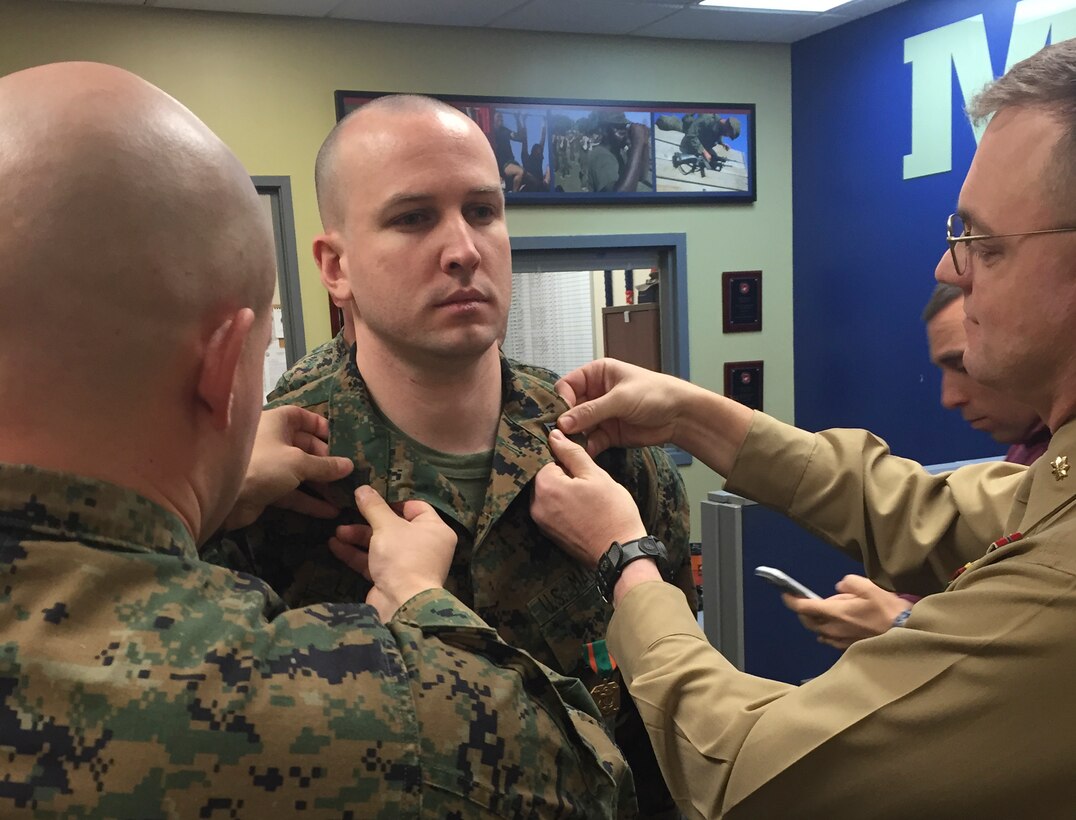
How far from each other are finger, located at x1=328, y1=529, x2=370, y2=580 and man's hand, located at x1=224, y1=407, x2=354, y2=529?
0.05 m

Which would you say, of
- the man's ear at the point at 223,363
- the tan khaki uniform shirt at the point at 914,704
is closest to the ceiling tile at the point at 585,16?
the tan khaki uniform shirt at the point at 914,704

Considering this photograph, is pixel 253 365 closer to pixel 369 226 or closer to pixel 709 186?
pixel 369 226

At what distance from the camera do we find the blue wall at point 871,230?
3781mm

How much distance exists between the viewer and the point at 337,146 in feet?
4.09

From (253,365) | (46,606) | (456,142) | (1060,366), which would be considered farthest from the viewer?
(456,142)

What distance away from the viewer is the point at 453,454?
4.20 feet

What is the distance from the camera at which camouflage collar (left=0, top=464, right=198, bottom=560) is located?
2.05ft

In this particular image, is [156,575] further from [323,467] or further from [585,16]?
[585,16]

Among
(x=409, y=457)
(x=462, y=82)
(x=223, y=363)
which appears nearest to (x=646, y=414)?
(x=409, y=457)

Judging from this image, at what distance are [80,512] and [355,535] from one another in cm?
53

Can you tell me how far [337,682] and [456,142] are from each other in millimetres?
820

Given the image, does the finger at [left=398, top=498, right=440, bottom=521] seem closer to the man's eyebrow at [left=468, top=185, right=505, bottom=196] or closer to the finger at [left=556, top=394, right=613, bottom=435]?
the finger at [left=556, top=394, right=613, bottom=435]

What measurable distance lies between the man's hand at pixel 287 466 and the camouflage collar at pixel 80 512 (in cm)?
32

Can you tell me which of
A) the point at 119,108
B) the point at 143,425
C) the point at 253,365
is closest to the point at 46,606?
the point at 143,425
